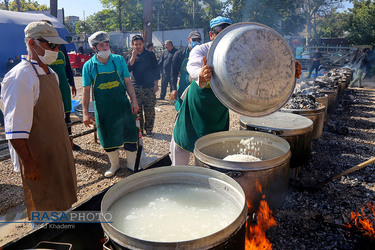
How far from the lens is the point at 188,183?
7.52ft

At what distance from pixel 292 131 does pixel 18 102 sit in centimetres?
328

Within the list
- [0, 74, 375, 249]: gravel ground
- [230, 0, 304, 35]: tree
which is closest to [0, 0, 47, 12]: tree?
[230, 0, 304, 35]: tree

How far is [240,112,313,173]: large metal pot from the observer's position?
3.78 m

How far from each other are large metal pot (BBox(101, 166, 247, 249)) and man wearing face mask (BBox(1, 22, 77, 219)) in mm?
1040

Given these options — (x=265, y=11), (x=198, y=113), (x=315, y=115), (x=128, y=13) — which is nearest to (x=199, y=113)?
(x=198, y=113)

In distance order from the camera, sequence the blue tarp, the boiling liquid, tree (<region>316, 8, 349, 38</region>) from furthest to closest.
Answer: tree (<region>316, 8, 349, 38</region>)
the blue tarp
the boiling liquid

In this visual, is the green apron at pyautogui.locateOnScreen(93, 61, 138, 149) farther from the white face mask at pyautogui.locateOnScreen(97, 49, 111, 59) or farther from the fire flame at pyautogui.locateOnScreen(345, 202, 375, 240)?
the fire flame at pyautogui.locateOnScreen(345, 202, 375, 240)

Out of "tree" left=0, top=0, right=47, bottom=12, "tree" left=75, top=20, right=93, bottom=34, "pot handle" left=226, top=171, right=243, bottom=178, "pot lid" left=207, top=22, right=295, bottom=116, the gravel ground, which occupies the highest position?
"tree" left=0, top=0, right=47, bottom=12

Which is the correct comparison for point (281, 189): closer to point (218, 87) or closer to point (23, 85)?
point (218, 87)

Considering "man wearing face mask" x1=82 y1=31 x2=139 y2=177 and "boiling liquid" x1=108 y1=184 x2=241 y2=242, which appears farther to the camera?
"man wearing face mask" x1=82 y1=31 x2=139 y2=177

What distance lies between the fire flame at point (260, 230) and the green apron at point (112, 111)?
8.88ft

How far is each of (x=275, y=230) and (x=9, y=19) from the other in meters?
19.1

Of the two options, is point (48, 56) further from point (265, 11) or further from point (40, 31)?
point (265, 11)

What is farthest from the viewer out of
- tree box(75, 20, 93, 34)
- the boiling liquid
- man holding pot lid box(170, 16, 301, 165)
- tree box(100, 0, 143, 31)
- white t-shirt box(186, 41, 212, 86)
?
tree box(75, 20, 93, 34)
